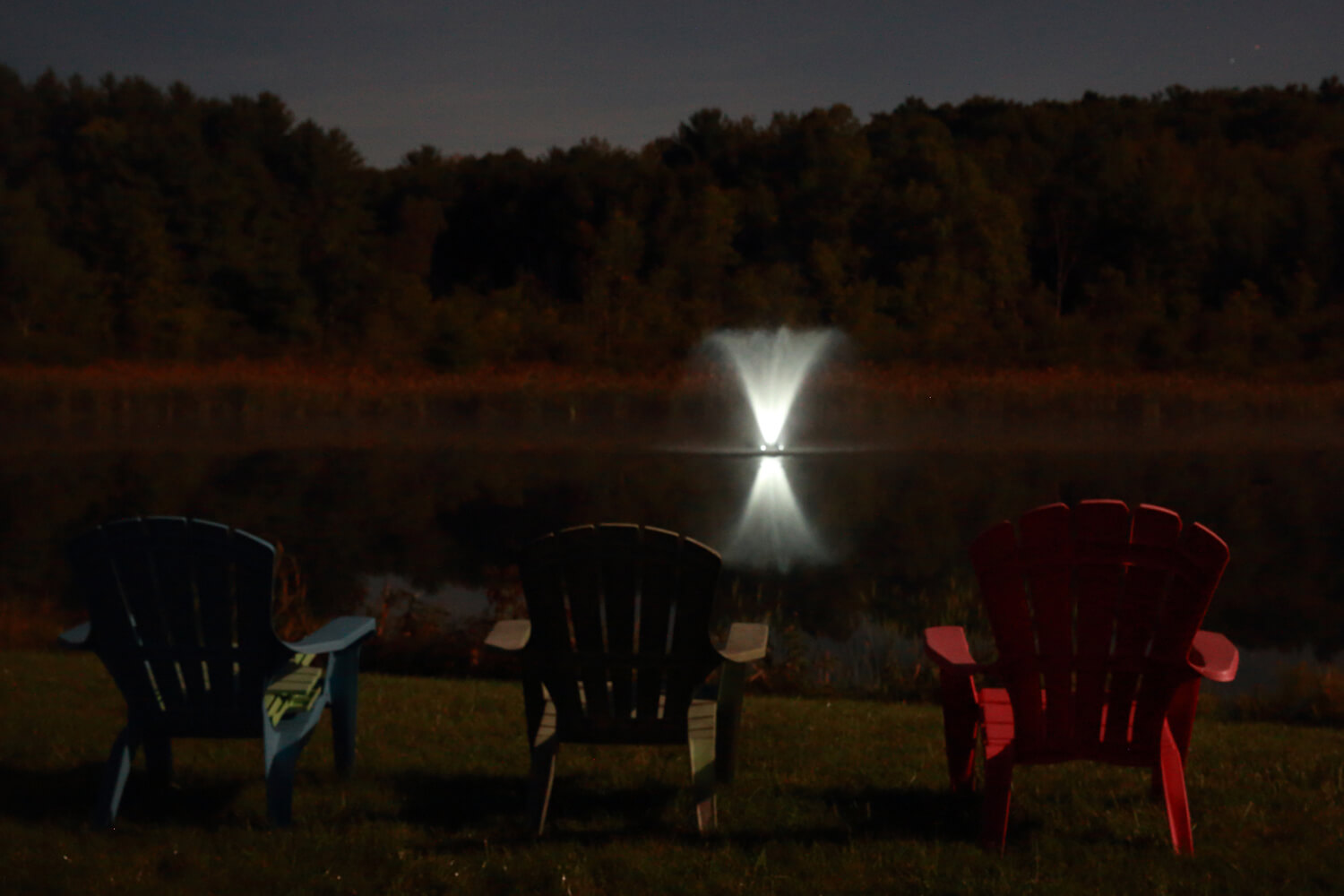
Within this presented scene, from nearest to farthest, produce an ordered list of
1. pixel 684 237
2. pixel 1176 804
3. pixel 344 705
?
pixel 1176 804 < pixel 344 705 < pixel 684 237

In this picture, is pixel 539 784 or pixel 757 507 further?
pixel 757 507

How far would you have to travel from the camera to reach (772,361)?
157 feet

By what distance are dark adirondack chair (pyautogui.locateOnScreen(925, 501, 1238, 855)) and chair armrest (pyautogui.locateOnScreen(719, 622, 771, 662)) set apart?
2.22 ft

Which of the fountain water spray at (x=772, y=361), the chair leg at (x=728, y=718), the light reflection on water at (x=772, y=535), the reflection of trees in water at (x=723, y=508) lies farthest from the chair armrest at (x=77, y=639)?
the fountain water spray at (x=772, y=361)

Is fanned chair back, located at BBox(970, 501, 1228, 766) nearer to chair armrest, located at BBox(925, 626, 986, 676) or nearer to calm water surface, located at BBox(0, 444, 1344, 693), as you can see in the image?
chair armrest, located at BBox(925, 626, 986, 676)

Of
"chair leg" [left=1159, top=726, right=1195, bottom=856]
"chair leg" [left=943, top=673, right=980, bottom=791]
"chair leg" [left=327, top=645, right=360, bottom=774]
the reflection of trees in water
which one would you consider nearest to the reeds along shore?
the reflection of trees in water

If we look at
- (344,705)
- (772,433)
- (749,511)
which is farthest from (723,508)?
(344,705)

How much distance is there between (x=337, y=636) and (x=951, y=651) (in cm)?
199

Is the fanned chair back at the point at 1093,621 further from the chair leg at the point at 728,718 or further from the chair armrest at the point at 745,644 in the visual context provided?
the chair leg at the point at 728,718

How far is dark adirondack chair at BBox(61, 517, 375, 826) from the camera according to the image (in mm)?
3793

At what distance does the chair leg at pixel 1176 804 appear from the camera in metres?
3.55

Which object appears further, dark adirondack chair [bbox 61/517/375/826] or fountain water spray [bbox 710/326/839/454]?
fountain water spray [bbox 710/326/839/454]

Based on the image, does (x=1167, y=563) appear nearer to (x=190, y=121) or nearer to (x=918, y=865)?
(x=918, y=865)

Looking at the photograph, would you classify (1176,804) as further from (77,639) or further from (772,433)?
(772,433)
